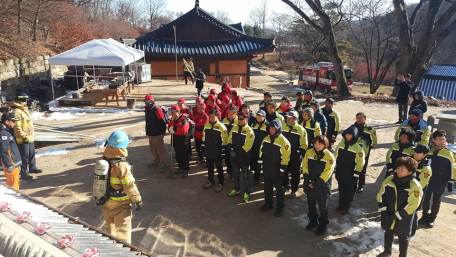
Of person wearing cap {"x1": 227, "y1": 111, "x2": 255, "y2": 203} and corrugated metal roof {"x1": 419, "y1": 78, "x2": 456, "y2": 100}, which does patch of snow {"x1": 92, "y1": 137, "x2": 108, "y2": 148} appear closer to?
person wearing cap {"x1": 227, "y1": 111, "x2": 255, "y2": 203}

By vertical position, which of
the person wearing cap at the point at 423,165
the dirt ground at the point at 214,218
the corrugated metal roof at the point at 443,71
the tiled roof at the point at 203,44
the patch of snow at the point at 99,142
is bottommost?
the dirt ground at the point at 214,218

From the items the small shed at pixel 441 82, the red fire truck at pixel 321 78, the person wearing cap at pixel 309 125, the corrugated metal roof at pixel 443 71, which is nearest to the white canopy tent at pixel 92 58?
the person wearing cap at pixel 309 125

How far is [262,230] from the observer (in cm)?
500

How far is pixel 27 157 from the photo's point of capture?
6.41 meters

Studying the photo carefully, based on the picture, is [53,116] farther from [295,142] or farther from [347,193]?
[347,193]

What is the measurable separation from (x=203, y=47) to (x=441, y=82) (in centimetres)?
1891

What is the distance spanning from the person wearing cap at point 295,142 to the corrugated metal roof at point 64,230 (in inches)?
136

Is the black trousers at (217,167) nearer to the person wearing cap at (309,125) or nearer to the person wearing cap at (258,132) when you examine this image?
the person wearing cap at (258,132)

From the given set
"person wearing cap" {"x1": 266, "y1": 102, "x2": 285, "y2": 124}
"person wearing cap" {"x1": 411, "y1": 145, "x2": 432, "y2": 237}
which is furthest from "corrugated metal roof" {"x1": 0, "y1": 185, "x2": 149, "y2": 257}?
"person wearing cap" {"x1": 266, "y1": 102, "x2": 285, "y2": 124}

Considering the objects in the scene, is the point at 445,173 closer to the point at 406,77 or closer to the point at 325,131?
the point at 325,131

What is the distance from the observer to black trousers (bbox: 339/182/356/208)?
213 inches

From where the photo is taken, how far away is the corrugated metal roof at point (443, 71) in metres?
25.6

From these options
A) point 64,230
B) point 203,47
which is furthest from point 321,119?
point 203,47

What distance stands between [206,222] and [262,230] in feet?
2.97
